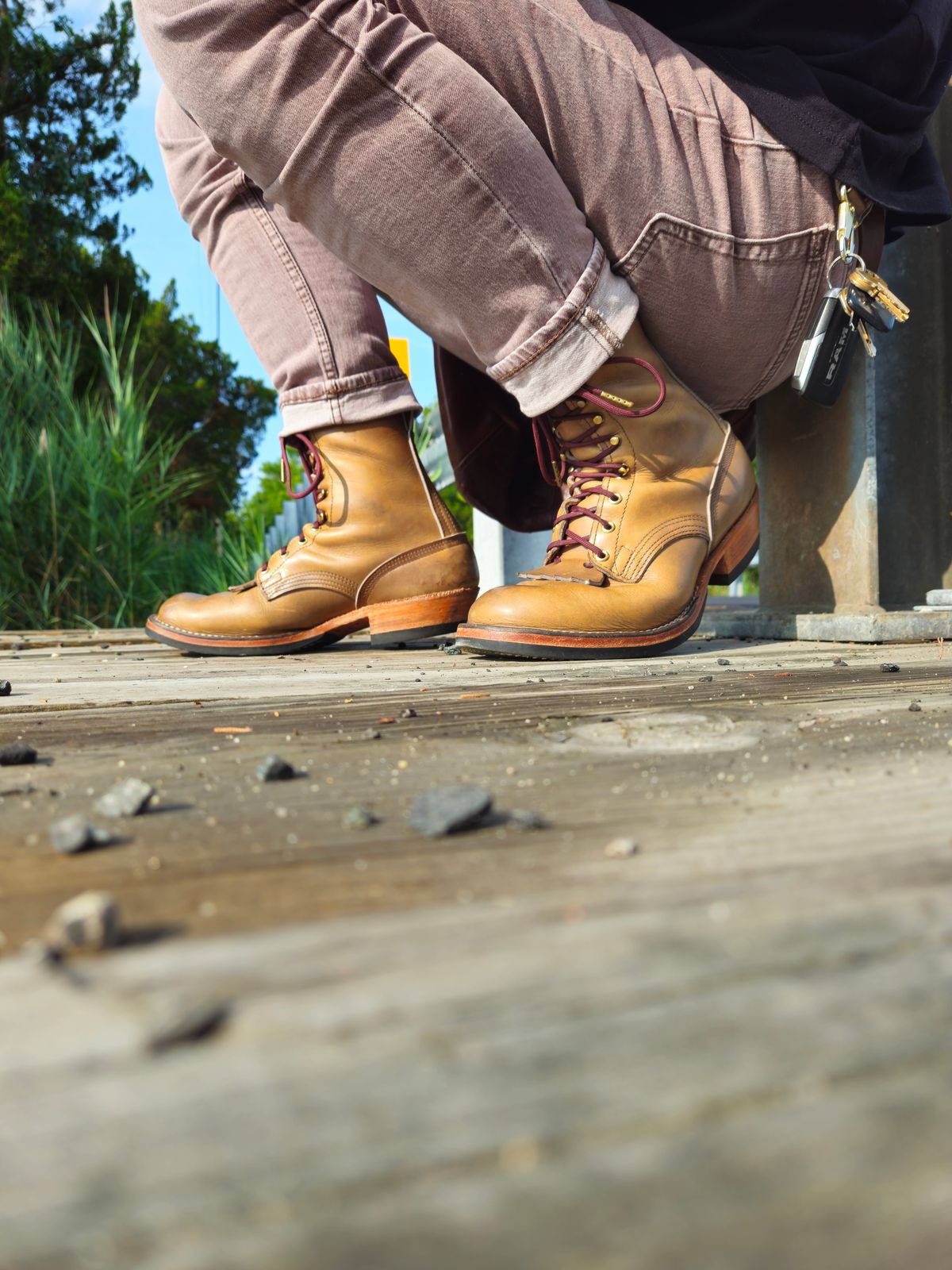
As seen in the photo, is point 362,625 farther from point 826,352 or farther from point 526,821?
point 526,821

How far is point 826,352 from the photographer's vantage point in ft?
5.07

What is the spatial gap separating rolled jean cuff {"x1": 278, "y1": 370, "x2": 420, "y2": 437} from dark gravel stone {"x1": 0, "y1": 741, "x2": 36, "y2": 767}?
1121mm

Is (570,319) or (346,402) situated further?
(346,402)

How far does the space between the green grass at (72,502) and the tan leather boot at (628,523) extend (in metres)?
2.42

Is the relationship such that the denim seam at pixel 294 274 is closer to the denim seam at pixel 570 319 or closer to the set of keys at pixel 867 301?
the denim seam at pixel 570 319

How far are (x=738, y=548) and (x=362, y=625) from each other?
631mm

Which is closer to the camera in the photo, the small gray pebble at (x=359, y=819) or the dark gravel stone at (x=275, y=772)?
the small gray pebble at (x=359, y=819)

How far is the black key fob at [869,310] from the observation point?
150 cm

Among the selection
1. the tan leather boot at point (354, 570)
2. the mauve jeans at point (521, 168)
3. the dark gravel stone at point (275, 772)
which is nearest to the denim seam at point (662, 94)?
→ the mauve jeans at point (521, 168)

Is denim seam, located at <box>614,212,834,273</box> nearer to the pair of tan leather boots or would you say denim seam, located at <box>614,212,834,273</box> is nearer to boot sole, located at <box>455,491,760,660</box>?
the pair of tan leather boots

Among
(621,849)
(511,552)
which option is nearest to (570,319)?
(621,849)

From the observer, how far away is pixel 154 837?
17.1 inches

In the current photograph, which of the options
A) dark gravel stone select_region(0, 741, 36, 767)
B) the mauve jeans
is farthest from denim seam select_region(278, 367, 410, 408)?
Answer: dark gravel stone select_region(0, 741, 36, 767)

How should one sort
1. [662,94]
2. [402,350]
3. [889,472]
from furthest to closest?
1. [402,350]
2. [889,472]
3. [662,94]
